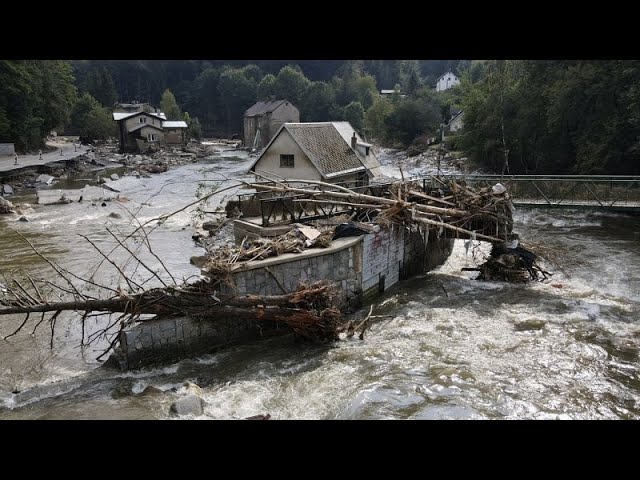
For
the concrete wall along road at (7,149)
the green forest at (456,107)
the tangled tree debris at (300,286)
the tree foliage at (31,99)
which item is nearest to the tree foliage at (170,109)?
the green forest at (456,107)

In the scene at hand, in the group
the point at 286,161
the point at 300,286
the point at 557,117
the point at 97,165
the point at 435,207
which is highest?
the point at 557,117

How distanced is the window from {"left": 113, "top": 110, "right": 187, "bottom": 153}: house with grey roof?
42.0m

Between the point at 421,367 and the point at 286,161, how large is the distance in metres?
16.8

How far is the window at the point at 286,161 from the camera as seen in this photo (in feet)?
82.7

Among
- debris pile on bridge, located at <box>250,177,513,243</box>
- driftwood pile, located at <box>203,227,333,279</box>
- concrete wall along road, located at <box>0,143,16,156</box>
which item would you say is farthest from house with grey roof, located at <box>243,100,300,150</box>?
driftwood pile, located at <box>203,227,333,279</box>

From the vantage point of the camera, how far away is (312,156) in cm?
2462

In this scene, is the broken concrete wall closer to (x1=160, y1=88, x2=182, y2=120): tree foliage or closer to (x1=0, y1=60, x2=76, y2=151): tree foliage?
(x1=0, y1=60, x2=76, y2=151): tree foliage

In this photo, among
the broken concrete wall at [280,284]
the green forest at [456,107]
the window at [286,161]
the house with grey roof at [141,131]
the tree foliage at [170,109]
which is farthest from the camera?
the tree foliage at [170,109]

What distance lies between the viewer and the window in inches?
993

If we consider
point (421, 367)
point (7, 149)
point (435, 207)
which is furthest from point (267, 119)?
point (421, 367)

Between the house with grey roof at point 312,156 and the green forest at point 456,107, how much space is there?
3.68 metres

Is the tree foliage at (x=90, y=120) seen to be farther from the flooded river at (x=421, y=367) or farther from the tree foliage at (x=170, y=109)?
the flooded river at (x=421, y=367)

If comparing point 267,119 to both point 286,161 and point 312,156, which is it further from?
point 312,156

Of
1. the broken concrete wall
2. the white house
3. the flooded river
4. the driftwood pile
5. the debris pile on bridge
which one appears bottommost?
the flooded river
